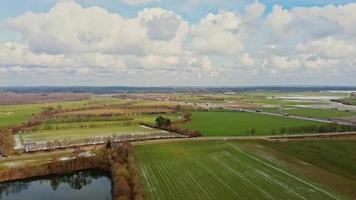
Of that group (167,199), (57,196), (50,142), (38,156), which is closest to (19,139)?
(50,142)

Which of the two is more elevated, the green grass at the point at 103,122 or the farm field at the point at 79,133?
the green grass at the point at 103,122

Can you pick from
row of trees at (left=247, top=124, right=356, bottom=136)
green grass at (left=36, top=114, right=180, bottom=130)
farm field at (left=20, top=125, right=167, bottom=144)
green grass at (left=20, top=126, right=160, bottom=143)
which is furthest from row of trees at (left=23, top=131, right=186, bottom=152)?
row of trees at (left=247, top=124, right=356, bottom=136)

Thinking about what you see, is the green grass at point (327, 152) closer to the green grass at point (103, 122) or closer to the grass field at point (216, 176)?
the grass field at point (216, 176)

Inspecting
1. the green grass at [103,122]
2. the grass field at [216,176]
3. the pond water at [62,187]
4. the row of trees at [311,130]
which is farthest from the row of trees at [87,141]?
the row of trees at [311,130]

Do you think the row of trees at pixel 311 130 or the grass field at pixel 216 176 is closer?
the grass field at pixel 216 176

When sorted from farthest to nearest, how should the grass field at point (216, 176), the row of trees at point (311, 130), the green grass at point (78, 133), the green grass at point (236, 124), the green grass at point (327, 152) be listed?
the green grass at point (236, 124) → the row of trees at point (311, 130) → the green grass at point (78, 133) → the green grass at point (327, 152) → the grass field at point (216, 176)

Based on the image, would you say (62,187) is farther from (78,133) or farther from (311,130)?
(311,130)
